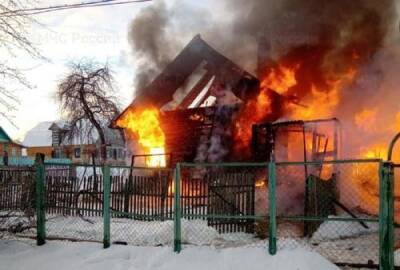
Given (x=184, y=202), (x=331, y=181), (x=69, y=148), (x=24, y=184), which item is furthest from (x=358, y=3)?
(x=69, y=148)

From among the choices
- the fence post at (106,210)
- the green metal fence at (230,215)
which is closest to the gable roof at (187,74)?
the green metal fence at (230,215)

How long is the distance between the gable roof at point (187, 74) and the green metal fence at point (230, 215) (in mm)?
6793

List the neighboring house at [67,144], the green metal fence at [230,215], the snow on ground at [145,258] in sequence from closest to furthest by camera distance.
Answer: the snow on ground at [145,258] < the green metal fence at [230,215] < the neighboring house at [67,144]

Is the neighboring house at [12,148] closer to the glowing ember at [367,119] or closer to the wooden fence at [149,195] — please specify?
the wooden fence at [149,195]

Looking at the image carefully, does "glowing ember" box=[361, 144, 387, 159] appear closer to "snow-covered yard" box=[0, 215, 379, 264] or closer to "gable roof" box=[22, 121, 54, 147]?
"snow-covered yard" box=[0, 215, 379, 264]

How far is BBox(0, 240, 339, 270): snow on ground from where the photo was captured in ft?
20.8

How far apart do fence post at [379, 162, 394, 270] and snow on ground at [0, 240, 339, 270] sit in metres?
0.68

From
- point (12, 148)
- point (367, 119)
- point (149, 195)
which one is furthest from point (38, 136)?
point (149, 195)

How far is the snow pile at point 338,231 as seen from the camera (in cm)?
981

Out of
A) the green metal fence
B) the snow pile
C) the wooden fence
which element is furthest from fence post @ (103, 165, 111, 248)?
the snow pile

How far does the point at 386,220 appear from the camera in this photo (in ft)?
19.7

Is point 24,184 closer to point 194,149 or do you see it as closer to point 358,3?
point 194,149

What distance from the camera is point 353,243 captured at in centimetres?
927

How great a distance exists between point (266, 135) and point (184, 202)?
6301 mm
